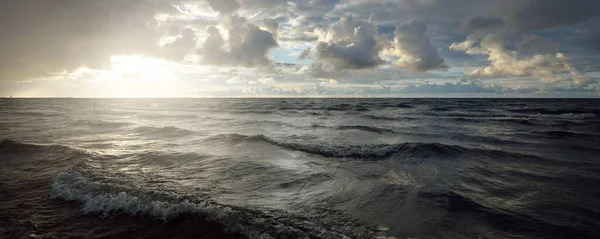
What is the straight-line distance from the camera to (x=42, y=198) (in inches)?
332

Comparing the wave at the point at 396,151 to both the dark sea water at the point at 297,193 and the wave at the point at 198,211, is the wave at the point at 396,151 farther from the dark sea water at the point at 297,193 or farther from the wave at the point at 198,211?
the wave at the point at 198,211

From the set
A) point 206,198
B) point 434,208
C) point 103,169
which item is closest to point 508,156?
point 434,208

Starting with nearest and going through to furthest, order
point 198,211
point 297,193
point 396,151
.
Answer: point 198,211 → point 297,193 → point 396,151

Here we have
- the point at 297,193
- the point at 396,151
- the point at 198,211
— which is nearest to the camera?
the point at 198,211

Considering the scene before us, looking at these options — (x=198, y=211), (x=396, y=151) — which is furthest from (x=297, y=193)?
(x=396, y=151)

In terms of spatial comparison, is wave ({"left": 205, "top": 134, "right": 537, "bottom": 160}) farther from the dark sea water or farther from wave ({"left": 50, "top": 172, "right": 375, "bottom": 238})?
wave ({"left": 50, "top": 172, "right": 375, "bottom": 238})

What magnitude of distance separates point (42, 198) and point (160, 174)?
325 cm

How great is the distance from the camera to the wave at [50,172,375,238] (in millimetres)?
6289

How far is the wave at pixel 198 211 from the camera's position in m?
6.29

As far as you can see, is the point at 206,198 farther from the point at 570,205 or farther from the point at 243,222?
the point at 570,205

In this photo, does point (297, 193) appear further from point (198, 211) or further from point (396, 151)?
point (396, 151)

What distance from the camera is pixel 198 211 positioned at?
7.19 metres

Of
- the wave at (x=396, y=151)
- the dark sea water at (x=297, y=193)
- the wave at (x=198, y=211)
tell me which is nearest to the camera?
the wave at (x=198, y=211)

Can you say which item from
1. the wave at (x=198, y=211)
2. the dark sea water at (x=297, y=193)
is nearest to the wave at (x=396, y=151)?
the dark sea water at (x=297, y=193)
